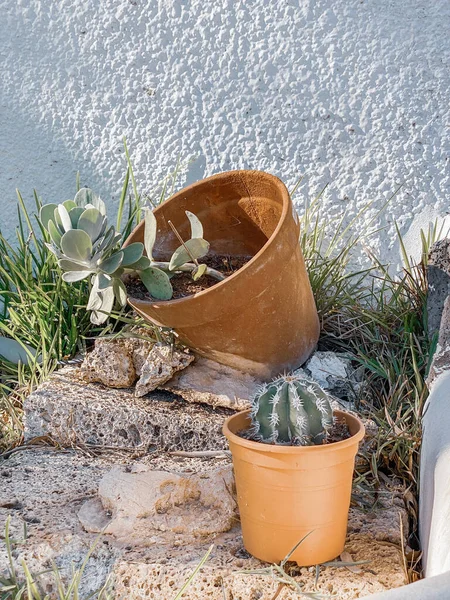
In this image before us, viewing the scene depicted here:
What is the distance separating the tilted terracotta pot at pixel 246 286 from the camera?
1750mm

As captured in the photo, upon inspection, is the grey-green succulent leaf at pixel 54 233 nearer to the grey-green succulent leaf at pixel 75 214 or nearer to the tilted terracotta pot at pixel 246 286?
the grey-green succulent leaf at pixel 75 214

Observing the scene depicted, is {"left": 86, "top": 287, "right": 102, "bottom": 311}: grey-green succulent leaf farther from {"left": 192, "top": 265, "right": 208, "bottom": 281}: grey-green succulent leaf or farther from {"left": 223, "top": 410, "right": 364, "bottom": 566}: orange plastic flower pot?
{"left": 223, "top": 410, "right": 364, "bottom": 566}: orange plastic flower pot

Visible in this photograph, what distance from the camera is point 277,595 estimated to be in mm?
1213

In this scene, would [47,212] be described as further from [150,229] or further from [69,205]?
[150,229]

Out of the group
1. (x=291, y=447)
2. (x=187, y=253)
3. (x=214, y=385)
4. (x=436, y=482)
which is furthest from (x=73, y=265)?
(x=436, y=482)

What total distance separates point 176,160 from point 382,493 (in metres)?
1.45

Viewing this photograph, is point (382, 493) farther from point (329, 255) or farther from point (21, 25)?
point (21, 25)

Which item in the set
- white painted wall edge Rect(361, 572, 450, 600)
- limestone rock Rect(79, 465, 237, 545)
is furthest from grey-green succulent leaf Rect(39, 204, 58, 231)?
white painted wall edge Rect(361, 572, 450, 600)

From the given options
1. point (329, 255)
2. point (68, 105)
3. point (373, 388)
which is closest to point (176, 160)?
point (68, 105)

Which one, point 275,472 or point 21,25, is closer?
point 275,472

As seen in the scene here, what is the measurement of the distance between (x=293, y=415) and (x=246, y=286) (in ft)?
1.75

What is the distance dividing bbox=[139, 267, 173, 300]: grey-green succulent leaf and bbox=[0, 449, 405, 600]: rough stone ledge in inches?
17.7

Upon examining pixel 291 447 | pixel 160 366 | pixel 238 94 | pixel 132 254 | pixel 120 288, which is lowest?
pixel 160 366

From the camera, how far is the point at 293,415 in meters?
1.29
